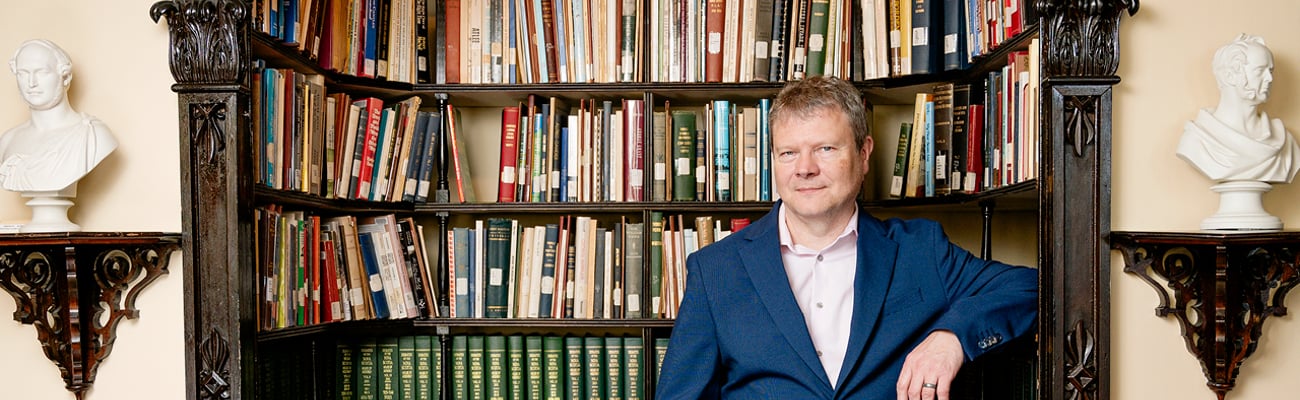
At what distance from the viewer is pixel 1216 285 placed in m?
2.02

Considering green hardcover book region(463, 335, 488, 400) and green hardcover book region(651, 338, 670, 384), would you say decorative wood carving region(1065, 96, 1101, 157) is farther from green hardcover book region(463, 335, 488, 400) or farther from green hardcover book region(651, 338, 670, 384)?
green hardcover book region(463, 335, 488, 400)

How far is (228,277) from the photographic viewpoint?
2225mm

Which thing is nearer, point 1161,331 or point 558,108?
point 1161,331

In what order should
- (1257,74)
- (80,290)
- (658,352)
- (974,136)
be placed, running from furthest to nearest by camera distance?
(658,352), (974,136), (80,290), (1257,74)

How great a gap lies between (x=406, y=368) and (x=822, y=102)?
1.60 metres

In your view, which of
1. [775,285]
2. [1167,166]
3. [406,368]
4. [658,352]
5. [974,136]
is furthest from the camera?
[406,368]

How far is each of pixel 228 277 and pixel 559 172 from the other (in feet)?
3.78

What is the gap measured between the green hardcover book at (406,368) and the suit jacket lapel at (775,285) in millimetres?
1257

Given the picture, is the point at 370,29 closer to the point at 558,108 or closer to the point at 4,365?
the point at 558,108

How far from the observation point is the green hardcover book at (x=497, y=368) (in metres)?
3.25

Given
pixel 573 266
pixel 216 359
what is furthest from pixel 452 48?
pixel 216 359

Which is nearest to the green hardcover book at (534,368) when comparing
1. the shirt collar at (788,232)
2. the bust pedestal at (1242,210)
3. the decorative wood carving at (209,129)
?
the shirt collar at (788,232)

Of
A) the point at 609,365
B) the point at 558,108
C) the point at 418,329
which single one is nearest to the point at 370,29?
the point at 558,108

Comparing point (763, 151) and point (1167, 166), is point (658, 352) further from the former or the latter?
point (1167, 166)
